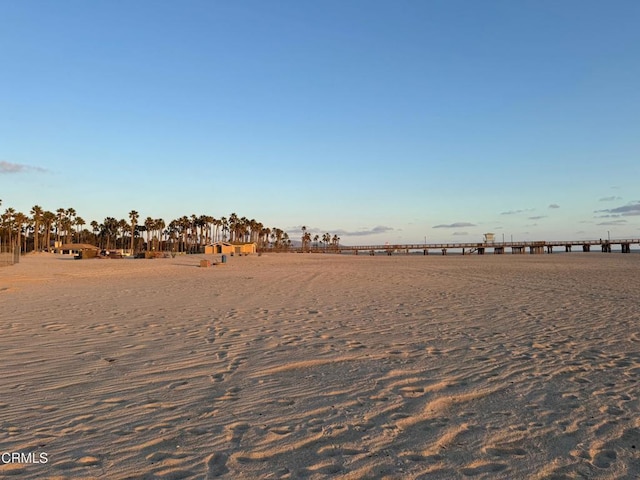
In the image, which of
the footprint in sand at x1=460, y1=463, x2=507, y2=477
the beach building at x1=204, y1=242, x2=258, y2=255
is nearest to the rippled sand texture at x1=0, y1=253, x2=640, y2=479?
the footprint in sand at x1=460, y1=463, x2=507, y2=477

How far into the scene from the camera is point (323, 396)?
465 cm

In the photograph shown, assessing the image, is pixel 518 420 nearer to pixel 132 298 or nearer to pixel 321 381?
pixel 321 381

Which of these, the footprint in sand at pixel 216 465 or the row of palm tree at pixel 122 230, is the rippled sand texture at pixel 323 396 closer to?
the footprint in sand at pixel 216 465

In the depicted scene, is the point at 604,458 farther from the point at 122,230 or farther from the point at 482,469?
the point at 122,230

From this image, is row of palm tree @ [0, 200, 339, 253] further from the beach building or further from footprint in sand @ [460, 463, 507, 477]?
footprint in sand @ [460, 463, 507, 477]

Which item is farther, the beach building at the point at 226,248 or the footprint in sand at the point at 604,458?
the beach building at the point at 226,248

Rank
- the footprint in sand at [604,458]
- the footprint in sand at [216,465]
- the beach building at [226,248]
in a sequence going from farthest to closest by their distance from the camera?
1. the beach building at [226,248]
2. the footprint in sand at [604,458]
3. the footprint in sand at [216,465]

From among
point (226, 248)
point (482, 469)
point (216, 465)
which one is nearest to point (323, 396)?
point (216, 465)

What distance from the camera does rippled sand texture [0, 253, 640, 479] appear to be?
322 cm

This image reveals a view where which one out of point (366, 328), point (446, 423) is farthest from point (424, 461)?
point (366, 328)

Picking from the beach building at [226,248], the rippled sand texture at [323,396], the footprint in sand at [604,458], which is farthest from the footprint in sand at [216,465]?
the beach building at [226,248]

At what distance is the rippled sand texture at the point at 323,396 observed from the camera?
127 inches

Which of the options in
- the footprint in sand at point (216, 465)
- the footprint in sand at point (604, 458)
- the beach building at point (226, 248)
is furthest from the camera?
the beach building at point (226, 248)

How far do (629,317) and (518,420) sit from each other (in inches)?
303
